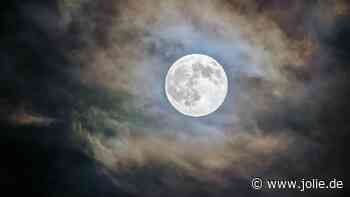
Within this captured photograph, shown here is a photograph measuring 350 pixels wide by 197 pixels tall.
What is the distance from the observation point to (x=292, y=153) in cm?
1271

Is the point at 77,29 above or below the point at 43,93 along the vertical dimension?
above

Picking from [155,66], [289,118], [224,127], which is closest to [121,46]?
[155,66]

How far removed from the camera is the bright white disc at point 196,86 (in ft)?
42.5

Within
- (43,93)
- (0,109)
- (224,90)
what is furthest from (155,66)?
(0,109)

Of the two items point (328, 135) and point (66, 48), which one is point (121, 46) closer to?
point (66, 48)

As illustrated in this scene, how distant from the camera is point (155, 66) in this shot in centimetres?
1297

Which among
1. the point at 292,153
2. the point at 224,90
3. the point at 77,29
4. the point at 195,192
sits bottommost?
the point at 195,192

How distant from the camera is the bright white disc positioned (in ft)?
42.5

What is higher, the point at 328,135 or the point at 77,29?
the point at 77,29

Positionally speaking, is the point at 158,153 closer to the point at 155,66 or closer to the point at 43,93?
the point at 155,66

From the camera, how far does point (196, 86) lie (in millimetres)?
13039

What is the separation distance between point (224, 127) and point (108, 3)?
4.07 m

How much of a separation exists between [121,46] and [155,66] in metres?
0.95

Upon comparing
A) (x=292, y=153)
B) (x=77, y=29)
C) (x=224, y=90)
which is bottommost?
(x=292, y=153)
